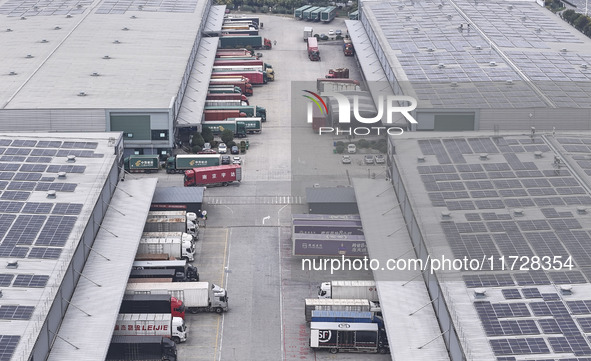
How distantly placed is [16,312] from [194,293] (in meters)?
16.6

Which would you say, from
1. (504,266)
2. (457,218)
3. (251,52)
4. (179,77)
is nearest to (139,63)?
(179,77)

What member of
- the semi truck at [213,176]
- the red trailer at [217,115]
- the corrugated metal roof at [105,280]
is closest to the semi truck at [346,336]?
the corrugated metal roof at [105,280]

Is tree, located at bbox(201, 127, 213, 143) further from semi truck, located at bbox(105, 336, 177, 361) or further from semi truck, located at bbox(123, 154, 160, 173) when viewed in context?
semi truck, located at bbox(105, 336, 177, 361)

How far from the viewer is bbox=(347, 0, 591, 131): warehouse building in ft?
369

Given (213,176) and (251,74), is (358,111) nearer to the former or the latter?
(213,176)

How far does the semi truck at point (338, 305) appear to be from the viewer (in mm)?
77188

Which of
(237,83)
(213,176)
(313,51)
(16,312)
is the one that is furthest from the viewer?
(313,51)

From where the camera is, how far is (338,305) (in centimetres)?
7731

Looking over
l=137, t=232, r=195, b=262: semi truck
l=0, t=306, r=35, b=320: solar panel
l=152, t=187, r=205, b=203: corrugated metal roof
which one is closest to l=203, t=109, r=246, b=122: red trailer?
A: l=152, t=187, r=205, b=203: corrugated metal roof

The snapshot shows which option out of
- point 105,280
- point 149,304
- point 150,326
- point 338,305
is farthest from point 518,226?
point 105,280

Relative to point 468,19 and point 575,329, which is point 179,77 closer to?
point 468,19

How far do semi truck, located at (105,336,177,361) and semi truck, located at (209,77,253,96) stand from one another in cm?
7212

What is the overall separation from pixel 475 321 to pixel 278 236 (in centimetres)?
3321

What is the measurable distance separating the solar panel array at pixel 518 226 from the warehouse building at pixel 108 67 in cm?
3428
